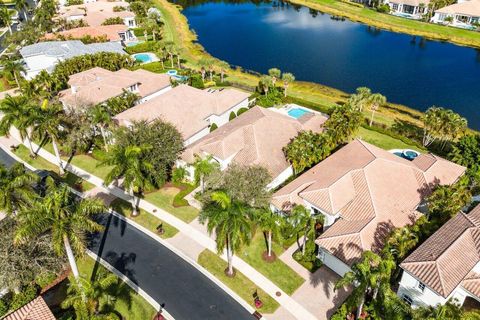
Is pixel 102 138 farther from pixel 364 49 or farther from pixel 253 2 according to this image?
pixel 253 2

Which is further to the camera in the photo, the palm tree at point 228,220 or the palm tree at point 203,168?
the palm tree at point 203,168

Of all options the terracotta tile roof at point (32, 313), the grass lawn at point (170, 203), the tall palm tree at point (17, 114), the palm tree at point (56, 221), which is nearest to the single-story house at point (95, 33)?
the tall palm tree at point (17, 114)

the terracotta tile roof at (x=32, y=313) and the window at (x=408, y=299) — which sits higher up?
the terracotta tile roof at (x=32, y=313)

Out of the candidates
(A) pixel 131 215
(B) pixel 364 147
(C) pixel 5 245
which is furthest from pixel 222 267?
(B) pixel 364 147

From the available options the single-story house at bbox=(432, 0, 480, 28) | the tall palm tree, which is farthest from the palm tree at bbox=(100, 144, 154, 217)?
the single-story house at bbox=(432, 0, 480, 28)

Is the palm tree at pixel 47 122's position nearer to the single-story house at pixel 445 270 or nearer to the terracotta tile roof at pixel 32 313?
the terracotta tile roof at pixel 32 313

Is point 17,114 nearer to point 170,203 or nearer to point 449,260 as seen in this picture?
point 170,203

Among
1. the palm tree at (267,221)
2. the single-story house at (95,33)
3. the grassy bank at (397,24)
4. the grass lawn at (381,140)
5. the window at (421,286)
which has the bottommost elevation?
the grass lawn at (381,140)
